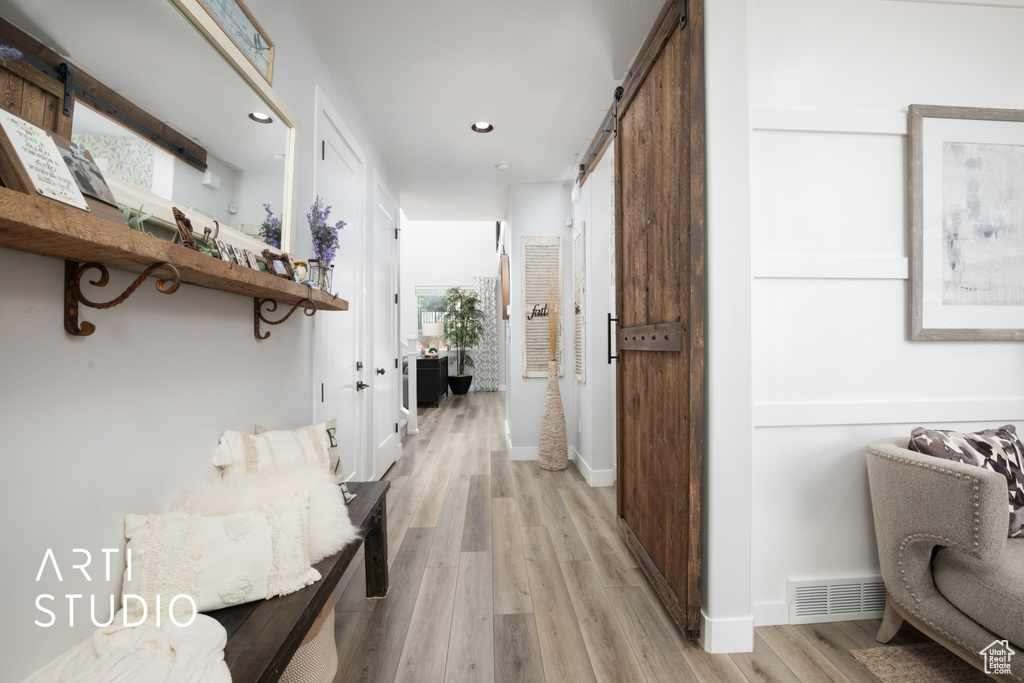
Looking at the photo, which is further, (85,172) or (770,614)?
(770,614)

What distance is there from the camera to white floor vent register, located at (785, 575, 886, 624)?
174 centimetres

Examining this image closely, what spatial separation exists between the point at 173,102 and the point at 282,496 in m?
1.10

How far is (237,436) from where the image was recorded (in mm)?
1506

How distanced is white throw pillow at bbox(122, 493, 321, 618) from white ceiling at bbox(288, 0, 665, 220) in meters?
1.82

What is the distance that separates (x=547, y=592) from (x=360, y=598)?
0.81 meters

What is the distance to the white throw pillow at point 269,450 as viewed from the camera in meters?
1.46

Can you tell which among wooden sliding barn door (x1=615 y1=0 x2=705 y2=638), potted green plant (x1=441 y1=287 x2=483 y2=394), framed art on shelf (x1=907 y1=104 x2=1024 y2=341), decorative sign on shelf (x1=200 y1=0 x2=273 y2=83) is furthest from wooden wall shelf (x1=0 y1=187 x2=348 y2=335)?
potted green plant (x1=441 y1=287 x2=483 y2=394)

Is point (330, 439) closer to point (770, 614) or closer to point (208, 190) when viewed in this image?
point (208, 190)

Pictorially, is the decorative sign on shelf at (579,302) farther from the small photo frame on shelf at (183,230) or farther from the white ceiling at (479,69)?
the small photo frame on shelf at (183,230)

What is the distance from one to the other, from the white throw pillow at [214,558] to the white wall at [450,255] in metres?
8.48

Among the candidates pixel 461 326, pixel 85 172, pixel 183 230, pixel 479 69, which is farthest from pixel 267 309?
pixel 461 326

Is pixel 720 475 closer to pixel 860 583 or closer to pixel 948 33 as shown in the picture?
pixel 860 583

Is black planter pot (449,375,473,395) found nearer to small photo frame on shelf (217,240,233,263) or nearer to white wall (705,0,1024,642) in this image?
white wall (705,0,1024,642)

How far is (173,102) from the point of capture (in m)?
1.16
